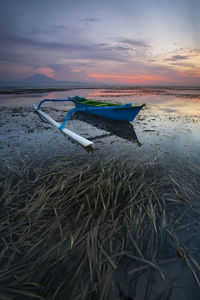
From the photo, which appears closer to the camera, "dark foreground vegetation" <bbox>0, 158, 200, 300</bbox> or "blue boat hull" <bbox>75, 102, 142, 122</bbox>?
"dark foreground vegetation" <bbox>0, 158, 200, 300</bbox>

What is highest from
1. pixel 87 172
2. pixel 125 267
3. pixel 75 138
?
pixel 75 138

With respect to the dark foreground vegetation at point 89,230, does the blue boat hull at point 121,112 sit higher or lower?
higher

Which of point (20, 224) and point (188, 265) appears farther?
point (20, 224)

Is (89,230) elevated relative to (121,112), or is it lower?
lower

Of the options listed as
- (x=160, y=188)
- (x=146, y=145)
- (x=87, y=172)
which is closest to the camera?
(x=160, y=188)

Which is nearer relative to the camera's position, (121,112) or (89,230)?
(89,230)

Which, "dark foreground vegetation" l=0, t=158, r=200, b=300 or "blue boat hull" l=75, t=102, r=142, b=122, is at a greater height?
"blue boat hull" l=75, t=102, r=142, b=122

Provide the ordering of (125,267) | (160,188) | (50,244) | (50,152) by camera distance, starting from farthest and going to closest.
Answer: (50,152) → (160,188) → (50,244) → (125,267)

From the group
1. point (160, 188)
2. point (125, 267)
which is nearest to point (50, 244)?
point (125, 267)

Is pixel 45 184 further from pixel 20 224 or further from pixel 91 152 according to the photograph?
pixel 91 152

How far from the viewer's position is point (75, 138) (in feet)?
19.4

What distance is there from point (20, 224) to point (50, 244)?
614 millimetres

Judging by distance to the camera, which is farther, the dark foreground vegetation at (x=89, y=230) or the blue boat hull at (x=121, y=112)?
the blue boat hull at (x=121, y=112)

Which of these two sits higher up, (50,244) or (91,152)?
(91,152)
